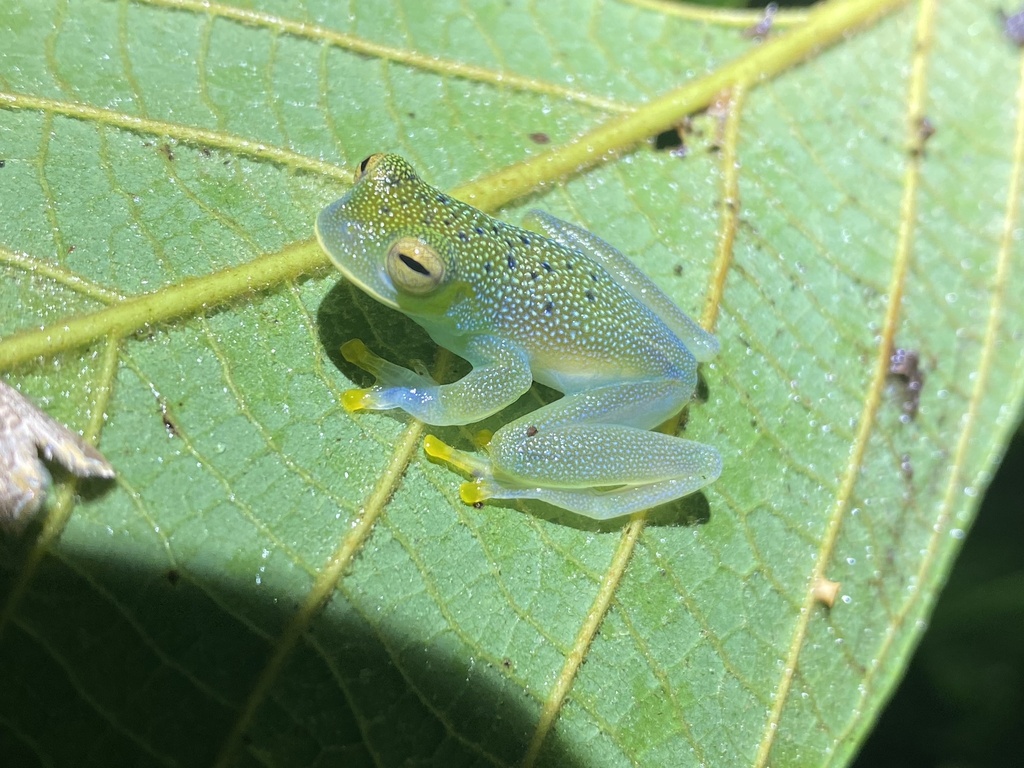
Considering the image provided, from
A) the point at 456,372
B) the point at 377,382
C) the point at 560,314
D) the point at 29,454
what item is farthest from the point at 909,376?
the point at 29,454

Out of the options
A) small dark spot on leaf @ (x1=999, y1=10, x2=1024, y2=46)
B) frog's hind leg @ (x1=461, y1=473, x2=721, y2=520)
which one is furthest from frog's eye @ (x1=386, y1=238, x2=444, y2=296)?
small dark spot on leaf @ (x1=999, y1=10, x2=1024, y2=46)

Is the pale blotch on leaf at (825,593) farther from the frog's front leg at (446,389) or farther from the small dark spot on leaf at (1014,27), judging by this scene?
the small dark spot on leaf at (1014,27)

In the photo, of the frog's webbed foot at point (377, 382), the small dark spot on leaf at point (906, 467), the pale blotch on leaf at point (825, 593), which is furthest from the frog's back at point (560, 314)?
the small dark spot on leaf at point (906, 467)

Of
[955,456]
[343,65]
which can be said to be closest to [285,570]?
[343,65]

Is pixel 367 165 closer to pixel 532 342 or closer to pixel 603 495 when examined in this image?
pixel 532 342

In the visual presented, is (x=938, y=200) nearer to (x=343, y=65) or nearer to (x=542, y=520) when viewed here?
(x=542, y=520)

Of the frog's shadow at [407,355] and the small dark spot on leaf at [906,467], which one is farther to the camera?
the small dark spot on leaf at [906,467]
